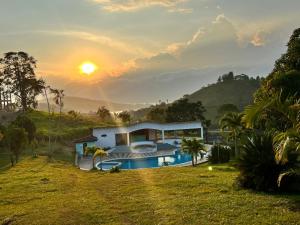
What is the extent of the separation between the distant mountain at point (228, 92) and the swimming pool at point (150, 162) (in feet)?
284

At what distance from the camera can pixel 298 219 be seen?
10.7 m

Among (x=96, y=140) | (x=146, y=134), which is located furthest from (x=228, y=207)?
(x=146, y=134)

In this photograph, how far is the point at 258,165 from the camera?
14789mm

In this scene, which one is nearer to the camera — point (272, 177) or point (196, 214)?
point (196, 214)

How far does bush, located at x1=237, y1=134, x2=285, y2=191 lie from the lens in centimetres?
1474

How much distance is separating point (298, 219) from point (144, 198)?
6140 mm

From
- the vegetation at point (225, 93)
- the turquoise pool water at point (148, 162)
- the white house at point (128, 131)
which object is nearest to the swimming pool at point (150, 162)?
the turquoise pool water at point (148, 162)

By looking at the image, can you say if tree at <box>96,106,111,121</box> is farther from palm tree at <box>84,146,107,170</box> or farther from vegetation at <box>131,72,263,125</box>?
vegetation at <box>131,72,263,125</box>

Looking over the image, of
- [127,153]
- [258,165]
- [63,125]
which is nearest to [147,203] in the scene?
[258,165]

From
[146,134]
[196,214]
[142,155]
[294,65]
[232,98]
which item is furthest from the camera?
[232,98]

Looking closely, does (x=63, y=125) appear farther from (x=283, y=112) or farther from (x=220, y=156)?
(x=283, y=112)

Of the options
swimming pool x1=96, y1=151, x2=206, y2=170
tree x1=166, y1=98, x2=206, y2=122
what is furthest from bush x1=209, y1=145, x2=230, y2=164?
tree x1=166, y1=98, x2=206, y2=122

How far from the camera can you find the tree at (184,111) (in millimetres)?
71438

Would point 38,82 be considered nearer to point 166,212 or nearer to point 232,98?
point 166,212
